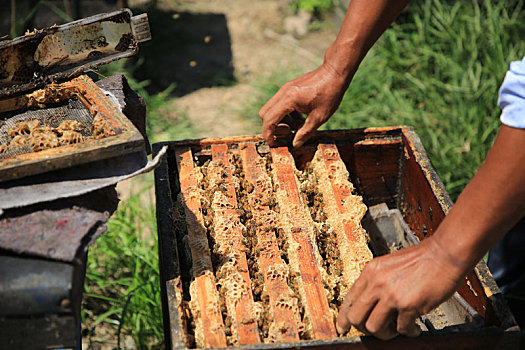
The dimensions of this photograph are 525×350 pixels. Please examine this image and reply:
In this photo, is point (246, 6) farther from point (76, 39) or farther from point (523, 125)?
point (523, 125)

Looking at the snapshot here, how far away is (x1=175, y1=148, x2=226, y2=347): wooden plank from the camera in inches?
63.2

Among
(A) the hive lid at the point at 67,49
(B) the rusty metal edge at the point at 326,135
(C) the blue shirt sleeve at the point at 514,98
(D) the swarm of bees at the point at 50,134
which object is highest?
(C) the blue shirt sleeve at the point at 514,98

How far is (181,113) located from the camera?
15.0 ft

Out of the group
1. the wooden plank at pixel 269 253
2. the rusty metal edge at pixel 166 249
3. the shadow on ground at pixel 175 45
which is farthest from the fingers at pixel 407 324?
the shadow on ground at pixel 175 45

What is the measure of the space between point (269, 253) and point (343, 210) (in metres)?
0.40

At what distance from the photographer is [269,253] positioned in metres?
1.86

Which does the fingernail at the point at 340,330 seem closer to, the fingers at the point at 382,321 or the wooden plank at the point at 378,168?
the fingers at the point at 382,321

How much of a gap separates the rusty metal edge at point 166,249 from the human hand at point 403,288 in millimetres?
575

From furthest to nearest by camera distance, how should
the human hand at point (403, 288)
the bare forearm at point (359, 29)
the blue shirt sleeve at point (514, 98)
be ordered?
1. the bare forearm at point (359, 29)
2. the human hand at point (403, 288)
3. the blue shirt sleeve at point (514, 98)

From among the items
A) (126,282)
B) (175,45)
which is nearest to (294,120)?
(126,282)

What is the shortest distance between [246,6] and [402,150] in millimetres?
4244

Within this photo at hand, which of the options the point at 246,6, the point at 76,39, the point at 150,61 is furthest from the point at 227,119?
the point at 76,39

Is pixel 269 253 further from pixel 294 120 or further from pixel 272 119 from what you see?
pixel 294 120

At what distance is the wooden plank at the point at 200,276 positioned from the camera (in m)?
1.61
